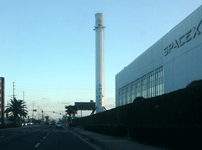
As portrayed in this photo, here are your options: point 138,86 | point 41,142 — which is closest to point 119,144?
point 41,142

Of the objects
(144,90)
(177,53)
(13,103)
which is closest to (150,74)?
(144,90)

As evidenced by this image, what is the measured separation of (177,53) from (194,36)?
4514 mm

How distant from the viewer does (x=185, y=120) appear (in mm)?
13414

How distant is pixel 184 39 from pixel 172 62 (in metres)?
4.12

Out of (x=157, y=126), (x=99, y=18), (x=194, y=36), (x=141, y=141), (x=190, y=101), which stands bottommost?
(x=141, y=141)

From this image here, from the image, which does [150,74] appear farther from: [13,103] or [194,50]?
[13,103]

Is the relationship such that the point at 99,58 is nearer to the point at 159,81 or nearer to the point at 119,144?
the point at 159,81

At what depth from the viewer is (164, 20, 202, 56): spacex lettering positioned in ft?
95.3

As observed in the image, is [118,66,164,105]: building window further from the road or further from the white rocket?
the road

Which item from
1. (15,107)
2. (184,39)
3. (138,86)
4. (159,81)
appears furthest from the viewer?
(15,107)

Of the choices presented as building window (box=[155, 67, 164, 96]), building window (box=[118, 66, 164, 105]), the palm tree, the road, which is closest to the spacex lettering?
building window (box=[155, 67, 164, 96])

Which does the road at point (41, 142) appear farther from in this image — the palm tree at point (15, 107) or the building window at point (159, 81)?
the palm tree at point (15, 107)

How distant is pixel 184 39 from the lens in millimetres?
31797

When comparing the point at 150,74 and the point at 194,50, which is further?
the point at 150,74
